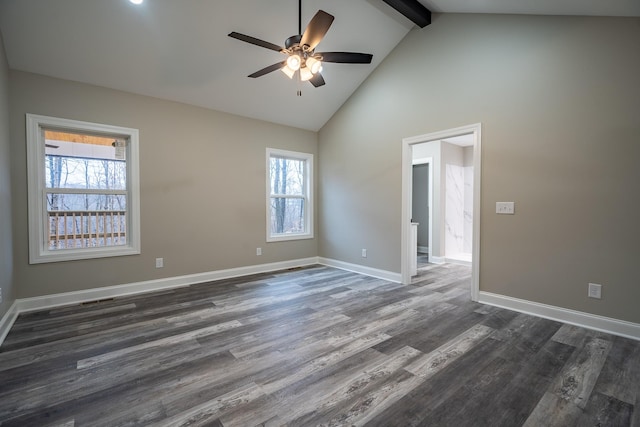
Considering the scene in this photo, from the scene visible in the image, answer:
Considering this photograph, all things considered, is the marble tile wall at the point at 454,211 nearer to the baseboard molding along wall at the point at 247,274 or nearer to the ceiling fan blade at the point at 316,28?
the baseboard molding along wall at the point at 247,274

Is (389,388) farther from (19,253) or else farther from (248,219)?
(19,253)

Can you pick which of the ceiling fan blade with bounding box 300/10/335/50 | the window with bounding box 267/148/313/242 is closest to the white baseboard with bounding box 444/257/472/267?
the window with bounding box 267/148/313/242

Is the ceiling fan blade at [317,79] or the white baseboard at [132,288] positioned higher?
the ceiling fan blade at [317,79]

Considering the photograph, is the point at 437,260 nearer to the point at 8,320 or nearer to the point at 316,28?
the point at 316,28

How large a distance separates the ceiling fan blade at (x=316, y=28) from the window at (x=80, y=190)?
8.91 ft

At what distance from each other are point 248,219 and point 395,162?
255 centimetres

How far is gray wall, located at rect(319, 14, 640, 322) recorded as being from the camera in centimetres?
260

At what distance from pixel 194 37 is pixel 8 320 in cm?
349

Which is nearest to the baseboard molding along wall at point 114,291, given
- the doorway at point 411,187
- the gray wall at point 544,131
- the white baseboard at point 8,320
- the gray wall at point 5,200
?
the white baseboard at point 8,320

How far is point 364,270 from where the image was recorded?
4863 mm

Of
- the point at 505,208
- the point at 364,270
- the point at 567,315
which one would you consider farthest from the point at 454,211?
the point at 567,315

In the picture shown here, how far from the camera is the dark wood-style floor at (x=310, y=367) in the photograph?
1.65m

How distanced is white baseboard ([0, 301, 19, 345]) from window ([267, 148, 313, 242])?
315 centimetres

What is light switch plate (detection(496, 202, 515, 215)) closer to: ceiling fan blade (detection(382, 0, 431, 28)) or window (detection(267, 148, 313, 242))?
ceiling fan blade (detection(382, 0, 431, 28))
